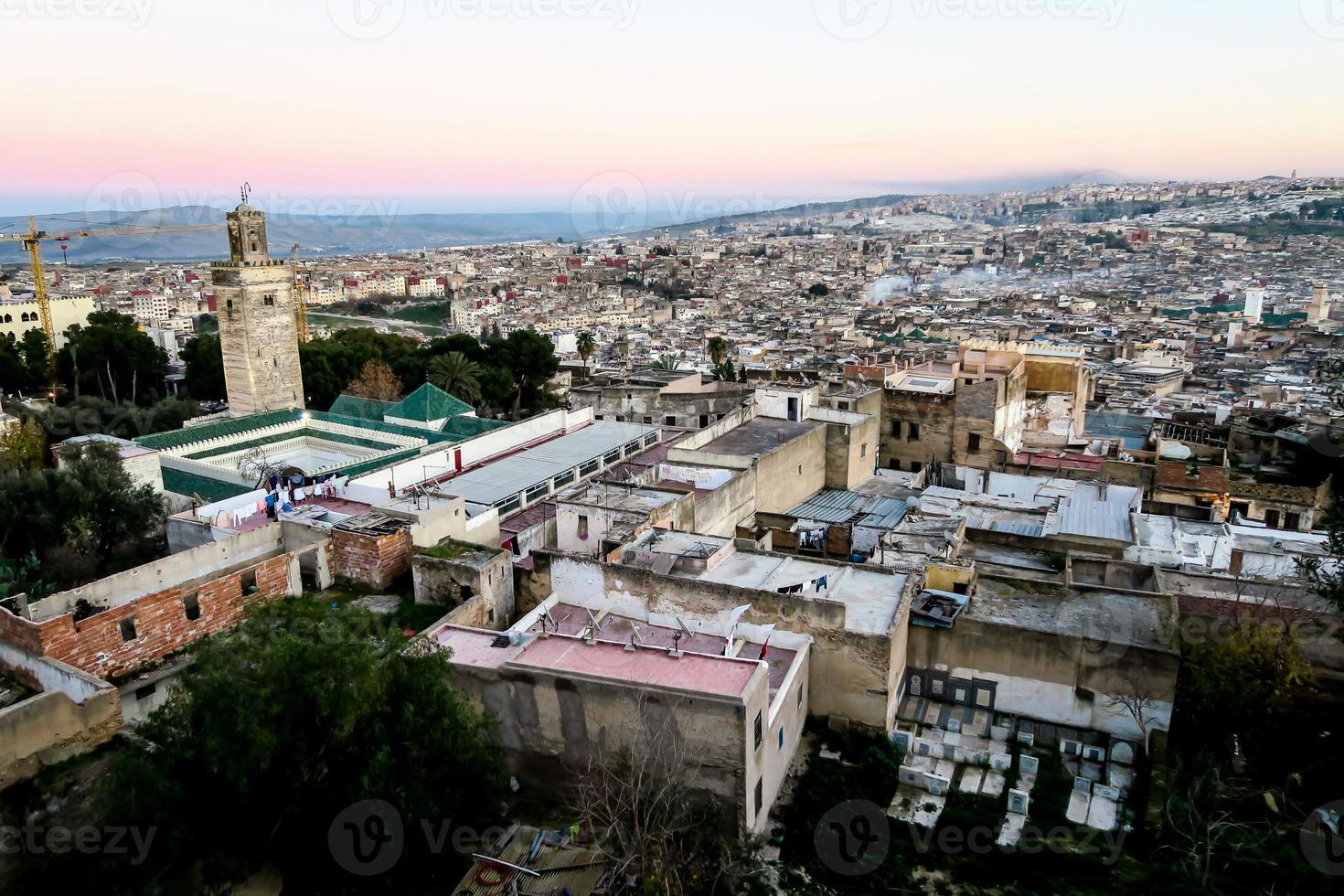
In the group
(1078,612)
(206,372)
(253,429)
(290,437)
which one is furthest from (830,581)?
(206,372)

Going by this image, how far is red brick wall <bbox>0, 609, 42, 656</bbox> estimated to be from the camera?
9.80 meters

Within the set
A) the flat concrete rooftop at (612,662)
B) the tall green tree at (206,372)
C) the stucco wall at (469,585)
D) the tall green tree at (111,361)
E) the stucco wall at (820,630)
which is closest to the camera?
the flat concrete rooftop at (612,662)

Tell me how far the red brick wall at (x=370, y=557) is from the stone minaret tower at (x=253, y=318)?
11713 millimetres

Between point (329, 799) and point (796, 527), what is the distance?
1068 centimetres

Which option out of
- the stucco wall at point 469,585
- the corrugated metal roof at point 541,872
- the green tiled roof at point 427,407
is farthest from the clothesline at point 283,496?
the corrugated metal roof at point 541,872

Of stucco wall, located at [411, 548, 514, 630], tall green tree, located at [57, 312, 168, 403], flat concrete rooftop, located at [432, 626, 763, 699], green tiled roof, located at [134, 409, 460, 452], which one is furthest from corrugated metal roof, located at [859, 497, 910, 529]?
tall green tree, located at [57, 312, 168, 403]

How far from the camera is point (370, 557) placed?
12.8 metres

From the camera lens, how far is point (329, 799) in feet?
27.8

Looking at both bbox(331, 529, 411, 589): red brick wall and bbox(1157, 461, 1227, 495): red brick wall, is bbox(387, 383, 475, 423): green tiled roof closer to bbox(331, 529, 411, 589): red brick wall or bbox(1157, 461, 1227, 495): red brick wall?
bbox(331, 529, 411, 589): red brick wall

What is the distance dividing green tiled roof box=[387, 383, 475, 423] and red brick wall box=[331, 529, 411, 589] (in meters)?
8.91

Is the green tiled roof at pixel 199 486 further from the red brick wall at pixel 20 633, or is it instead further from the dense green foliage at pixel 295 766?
the dense green foliage at pixel 295 766

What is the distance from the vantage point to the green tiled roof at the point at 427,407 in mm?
21750

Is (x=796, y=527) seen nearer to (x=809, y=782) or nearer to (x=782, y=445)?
(x=782, y=445)

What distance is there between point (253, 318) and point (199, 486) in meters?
7.10
